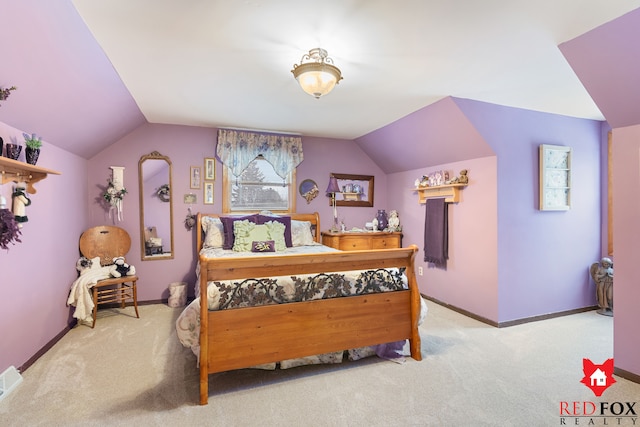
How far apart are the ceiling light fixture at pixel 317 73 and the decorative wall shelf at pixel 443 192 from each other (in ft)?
7.63

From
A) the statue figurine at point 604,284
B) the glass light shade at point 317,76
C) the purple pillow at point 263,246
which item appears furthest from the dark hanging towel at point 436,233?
the glass light shade at point 317,76

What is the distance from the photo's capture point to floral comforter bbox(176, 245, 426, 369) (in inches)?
84.7


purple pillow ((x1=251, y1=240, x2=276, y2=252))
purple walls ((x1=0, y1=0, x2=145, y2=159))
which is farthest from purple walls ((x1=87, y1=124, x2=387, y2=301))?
purple pillow ((x1=251, y1=240, x2=276, y2=252))

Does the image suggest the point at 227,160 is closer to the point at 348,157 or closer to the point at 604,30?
the point at 348,157

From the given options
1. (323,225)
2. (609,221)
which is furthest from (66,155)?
(609,221)

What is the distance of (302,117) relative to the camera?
3938 mm

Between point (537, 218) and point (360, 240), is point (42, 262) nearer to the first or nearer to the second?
point (360, 240)

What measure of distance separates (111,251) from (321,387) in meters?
3.15

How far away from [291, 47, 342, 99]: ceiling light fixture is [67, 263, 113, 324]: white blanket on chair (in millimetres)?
3102

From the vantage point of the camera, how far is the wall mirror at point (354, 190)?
201 inches

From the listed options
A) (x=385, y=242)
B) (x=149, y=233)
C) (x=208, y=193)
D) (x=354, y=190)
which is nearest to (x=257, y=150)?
(x=208, y=193)

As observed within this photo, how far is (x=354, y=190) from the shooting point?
5.20 meters

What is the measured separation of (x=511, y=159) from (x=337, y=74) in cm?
237

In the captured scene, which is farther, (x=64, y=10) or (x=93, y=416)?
(x=93, y=416)
